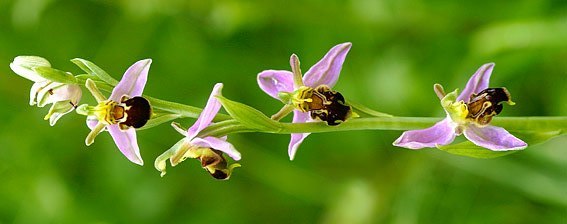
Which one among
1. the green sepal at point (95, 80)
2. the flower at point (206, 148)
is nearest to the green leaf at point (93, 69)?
the green sepal at point (95, 80)

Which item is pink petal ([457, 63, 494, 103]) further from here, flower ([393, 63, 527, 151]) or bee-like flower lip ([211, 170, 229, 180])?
bee-like flower lip ([211, 170, 229, 180])

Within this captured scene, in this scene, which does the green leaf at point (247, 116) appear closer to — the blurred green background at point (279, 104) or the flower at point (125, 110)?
the flower at point (125, 110)

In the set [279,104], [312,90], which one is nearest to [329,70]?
[312,90]

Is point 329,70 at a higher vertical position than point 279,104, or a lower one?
higher

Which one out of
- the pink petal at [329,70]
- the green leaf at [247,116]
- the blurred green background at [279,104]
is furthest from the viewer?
the blurred green background at [279,104]

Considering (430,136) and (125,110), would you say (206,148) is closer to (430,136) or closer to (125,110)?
(125,110)

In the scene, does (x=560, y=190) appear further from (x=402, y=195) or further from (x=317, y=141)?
(x=317, y=141)
